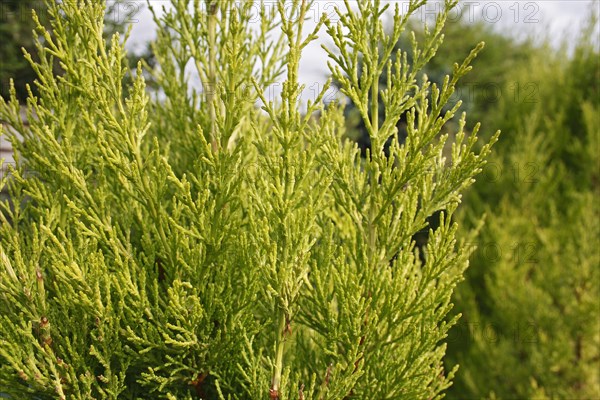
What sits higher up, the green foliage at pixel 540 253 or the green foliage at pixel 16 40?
the green foliage at pixel 16 40

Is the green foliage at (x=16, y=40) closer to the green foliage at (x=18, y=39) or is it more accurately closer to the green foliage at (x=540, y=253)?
the green foliage at (x=18, y=39)

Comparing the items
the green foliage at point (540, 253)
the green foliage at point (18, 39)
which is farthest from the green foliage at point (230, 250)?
the green foliage at point (18, 39)

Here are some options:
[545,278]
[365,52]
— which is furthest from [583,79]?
[365,52]

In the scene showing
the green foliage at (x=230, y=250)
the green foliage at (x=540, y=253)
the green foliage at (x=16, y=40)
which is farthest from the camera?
the green foliage at (x=16, y=40)

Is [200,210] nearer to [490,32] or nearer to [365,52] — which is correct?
[365,52]

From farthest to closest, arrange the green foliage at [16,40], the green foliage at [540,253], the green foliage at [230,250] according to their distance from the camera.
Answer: the green foliage at [16,40], the green foliage at [540,253], the green foliage at [230,250]

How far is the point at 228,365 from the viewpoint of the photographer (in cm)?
306

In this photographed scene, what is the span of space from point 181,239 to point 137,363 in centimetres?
85

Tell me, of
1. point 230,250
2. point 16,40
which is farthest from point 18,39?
point 230,250

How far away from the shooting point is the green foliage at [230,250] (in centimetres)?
271

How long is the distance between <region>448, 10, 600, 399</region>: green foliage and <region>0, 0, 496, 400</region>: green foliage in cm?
418

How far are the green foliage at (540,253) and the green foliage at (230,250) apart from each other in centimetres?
418

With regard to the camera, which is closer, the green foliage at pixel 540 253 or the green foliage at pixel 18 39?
the green foliage at pixel 540 253

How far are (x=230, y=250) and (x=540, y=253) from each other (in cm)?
549
